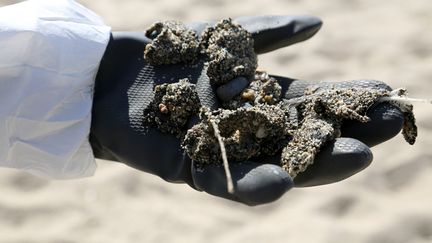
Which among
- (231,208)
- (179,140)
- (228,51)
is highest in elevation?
(228,51)

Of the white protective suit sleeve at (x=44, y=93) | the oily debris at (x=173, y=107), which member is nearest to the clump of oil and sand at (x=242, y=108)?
the oily debris at (x=173, y=107)

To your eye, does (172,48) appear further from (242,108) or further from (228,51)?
(242,108)

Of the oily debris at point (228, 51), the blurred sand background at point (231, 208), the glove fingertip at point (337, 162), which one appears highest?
the oily debris at point (228, 51)

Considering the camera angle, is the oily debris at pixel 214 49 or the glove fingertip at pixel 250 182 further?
the oily debris at pixel 214 49

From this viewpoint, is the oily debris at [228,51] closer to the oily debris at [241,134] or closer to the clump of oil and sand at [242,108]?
the clump of oil and sand at [242,108]

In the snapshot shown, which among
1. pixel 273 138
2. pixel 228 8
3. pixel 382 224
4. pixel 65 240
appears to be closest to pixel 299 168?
pixel 273 138

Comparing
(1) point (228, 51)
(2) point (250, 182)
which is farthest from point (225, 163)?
(1) point (228, 51)

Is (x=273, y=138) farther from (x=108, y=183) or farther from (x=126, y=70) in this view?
(x=108, y=183)
